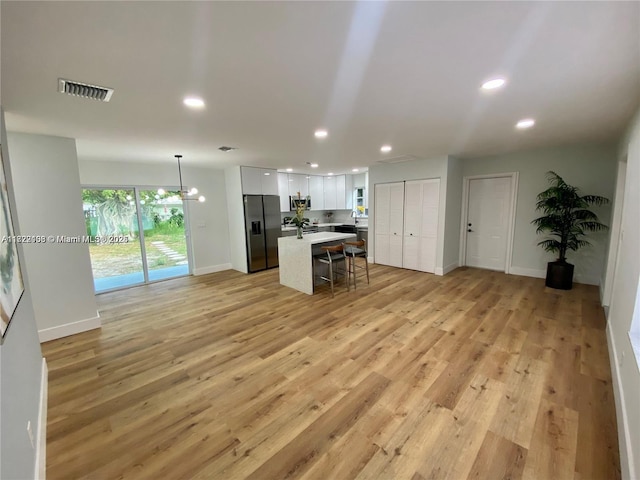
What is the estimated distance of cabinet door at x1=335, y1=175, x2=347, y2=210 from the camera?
808 centimetres

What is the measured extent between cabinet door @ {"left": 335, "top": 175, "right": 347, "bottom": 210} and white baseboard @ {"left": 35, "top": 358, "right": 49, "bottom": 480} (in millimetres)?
7000

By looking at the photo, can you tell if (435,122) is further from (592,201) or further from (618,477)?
(592,201)

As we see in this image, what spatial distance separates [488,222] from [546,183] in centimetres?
116

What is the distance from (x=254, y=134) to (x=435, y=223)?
12.9ft

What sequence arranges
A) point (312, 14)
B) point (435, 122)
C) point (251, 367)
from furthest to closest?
point (435, 122) < point (251, 367) < point (312, 14)

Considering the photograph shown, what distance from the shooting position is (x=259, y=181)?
19.8 ft

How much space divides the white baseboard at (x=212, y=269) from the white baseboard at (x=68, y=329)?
2.57m

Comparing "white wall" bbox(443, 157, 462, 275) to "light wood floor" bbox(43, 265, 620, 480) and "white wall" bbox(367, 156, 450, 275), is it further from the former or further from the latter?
"light wood floor" bbox(43, 265, 620, 480)

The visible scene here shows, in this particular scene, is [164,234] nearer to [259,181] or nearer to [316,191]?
[259,181]

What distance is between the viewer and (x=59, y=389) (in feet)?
7.57

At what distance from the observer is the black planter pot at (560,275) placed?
4379mm

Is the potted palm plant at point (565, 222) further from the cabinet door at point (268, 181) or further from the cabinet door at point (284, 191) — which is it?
the cabinet door at point (284, 191)

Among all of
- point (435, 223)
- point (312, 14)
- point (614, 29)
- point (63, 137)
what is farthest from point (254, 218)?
point (614, 29)

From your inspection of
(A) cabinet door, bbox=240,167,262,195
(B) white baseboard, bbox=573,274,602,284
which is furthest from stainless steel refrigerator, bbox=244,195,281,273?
(B) white baseboard, bbox=573,274,602,284
